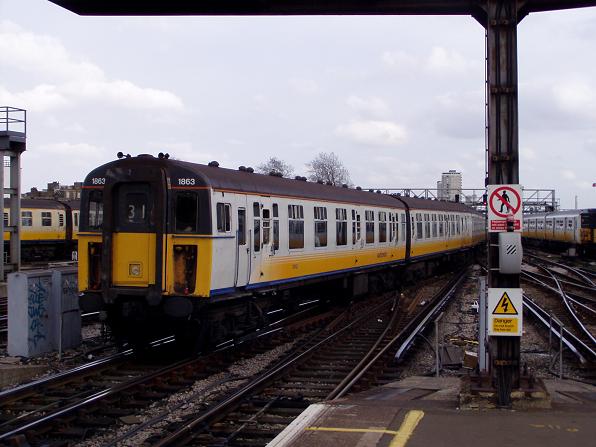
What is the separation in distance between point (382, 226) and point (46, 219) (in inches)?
915

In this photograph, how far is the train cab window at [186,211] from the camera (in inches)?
430

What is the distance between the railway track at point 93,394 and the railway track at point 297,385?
0.72 m

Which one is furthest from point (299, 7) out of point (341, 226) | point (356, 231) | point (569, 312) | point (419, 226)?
point (419, 226)

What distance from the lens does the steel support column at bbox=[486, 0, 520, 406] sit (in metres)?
7.72

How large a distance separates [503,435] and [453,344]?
710 cm

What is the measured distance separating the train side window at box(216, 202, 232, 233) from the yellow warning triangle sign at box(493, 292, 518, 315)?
497 cm

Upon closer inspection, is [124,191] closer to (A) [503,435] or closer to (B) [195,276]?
(B) [195,276]

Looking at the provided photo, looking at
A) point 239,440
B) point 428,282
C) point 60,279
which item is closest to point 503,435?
point 239,440

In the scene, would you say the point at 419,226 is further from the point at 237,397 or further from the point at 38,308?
the point at 237,397

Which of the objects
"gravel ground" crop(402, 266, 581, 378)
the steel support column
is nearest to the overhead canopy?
the steel support column

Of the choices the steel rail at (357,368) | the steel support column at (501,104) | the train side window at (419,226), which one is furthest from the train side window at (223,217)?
the train side window at (419,226)

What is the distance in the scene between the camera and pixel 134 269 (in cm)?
1111

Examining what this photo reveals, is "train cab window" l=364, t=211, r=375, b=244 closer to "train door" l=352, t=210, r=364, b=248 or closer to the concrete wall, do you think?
"train door" l=352, t=210, r=364, b=248

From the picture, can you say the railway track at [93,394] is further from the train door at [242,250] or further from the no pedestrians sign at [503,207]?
the no pedestrians sign at [503,207]
